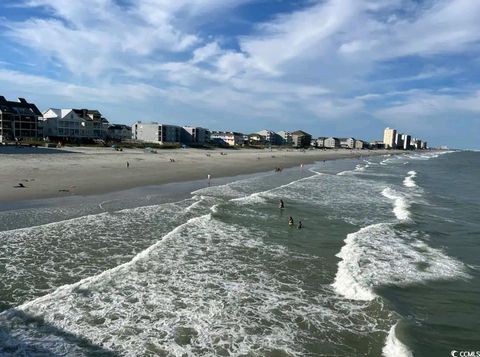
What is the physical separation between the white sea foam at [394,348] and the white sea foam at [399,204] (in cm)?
1473

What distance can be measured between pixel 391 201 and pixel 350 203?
13.5 feet

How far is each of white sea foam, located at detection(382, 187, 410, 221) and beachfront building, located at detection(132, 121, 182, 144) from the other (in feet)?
329

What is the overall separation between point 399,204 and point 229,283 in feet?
64.4

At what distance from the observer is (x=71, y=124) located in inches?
3701

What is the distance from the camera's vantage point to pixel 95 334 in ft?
27.6

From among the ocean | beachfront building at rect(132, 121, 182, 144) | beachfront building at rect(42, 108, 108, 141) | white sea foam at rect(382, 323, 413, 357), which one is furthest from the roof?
white sea foam at rect(382, 323, 413, 357)

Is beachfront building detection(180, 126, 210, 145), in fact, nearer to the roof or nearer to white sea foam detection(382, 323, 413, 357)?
the roof

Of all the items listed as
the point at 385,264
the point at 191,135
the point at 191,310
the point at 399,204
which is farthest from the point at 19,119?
the point at 191,310

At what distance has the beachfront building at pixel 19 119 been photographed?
79.8m

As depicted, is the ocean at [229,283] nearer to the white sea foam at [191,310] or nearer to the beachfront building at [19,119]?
the white sea foam at [191,310]

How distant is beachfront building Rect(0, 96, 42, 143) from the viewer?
79750 mm

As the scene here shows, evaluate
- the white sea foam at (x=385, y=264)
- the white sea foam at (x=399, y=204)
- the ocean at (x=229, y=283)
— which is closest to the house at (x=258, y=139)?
the white sea foam at (x=399, y=204)

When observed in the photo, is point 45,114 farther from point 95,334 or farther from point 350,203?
point 95,334

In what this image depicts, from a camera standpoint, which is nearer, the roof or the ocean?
the ocean
